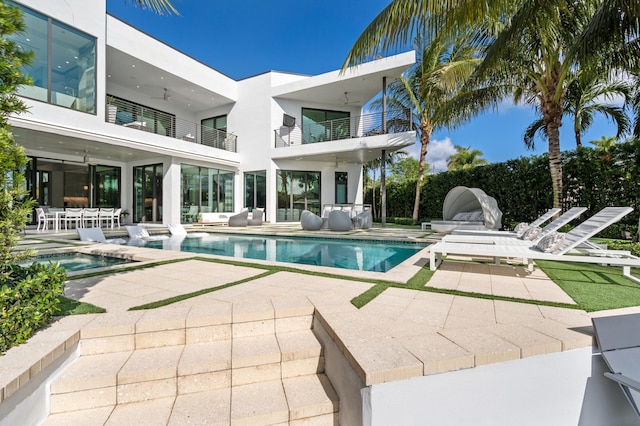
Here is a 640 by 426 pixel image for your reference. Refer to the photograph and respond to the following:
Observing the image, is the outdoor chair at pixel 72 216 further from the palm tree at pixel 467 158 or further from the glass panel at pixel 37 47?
the palm tree at pixel 467 158

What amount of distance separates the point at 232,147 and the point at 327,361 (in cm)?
1762

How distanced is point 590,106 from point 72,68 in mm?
22224

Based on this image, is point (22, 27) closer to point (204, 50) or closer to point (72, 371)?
point (72, 371)

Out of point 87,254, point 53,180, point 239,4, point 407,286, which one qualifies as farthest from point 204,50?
point 407,286

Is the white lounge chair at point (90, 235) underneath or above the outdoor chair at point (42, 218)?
underneath

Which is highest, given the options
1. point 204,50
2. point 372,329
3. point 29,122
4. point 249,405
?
point 204,50

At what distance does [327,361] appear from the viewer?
2469 millimetres

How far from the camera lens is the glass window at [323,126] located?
17172 mm

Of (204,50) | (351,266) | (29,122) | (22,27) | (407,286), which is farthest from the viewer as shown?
(204,50)

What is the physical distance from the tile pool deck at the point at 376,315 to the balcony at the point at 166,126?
12.4 metres

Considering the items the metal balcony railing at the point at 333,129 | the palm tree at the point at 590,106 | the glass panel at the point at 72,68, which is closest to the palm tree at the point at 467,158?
the palm tree at the point at 590,106

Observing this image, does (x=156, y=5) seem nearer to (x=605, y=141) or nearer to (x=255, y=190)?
(x=255, y=190)

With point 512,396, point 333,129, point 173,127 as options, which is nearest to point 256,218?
point 333,129

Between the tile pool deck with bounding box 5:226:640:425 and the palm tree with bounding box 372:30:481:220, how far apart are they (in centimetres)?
493
